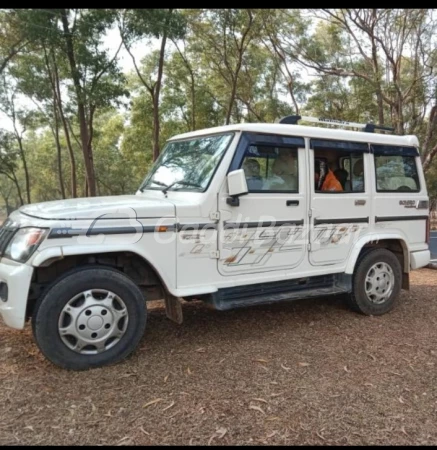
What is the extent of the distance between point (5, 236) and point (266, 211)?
2.40 meters

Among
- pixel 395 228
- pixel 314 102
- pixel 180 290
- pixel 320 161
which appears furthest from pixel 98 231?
pixel 314 102

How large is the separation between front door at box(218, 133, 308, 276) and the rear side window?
4.06ft

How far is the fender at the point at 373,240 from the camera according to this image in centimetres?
495

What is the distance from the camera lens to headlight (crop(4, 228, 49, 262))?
131 inches

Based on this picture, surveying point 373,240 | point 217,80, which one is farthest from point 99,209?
point 217,80

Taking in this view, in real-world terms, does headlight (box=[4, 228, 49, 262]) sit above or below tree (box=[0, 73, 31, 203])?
below

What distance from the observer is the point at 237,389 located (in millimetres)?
3266

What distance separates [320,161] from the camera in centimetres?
486

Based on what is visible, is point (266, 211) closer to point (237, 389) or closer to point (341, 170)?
point (341, 170)

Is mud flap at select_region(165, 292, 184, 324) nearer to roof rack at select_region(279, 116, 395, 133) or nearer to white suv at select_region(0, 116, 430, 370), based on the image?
white suv at select_region(0, 116, 430, 370)

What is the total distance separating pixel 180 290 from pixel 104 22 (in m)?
2.30

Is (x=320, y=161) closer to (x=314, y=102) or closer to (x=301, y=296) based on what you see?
(x=301, y=296)

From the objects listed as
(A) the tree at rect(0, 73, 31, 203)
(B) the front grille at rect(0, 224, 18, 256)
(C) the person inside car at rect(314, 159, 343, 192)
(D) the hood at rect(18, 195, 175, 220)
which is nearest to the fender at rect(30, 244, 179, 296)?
(D) the hood at rect(18, 195, 175, 220)

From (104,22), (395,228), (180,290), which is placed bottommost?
(180,290)
